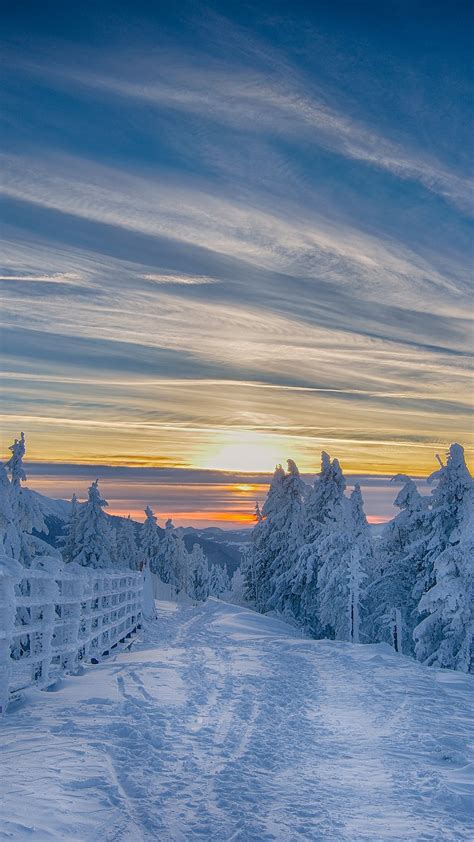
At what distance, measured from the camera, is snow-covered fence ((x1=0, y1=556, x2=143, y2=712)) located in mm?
8336

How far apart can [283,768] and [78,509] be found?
151ft

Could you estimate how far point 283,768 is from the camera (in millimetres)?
6285

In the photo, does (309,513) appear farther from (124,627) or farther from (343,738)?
(343,738)

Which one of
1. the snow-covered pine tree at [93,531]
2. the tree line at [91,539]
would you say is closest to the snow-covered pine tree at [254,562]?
the tree line at [91,539]

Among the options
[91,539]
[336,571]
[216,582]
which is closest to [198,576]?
[216,582]

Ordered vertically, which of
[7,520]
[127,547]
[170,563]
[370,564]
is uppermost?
[7,520]

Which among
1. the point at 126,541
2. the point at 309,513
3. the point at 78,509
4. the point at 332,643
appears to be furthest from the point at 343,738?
the point at 126,541

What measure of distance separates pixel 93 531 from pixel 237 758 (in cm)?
4341

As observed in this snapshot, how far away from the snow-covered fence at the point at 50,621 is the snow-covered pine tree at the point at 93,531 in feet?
103

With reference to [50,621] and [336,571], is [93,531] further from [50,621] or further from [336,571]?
[50,621]

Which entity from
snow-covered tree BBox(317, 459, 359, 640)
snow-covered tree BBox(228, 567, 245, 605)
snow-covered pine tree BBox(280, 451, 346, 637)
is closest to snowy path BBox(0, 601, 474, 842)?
snow-covered tree BBox(317, 459, 359, 640)

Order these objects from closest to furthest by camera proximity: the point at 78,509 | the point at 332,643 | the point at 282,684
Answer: the point at 282,684
the point at 332,643
the point at 78,509

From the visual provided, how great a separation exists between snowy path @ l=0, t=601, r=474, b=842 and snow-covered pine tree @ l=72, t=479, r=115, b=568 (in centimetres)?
3723

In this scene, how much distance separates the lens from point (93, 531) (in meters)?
48.4
